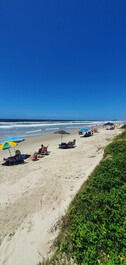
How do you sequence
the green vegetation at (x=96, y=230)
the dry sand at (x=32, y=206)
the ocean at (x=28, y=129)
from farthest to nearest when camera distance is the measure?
the ocean at (x=28, y=129)
the dry sand at (x=32, y=206)
the green vegetation at (x=96, y=230)

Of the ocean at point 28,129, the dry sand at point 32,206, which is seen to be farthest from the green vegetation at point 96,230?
the ocean at point 28,129

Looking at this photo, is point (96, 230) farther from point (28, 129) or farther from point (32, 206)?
point (28, 129)

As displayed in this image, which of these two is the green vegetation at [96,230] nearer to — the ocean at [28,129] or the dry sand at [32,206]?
the dry sand at [32,206]

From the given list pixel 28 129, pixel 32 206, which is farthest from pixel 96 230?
pixel 28 129

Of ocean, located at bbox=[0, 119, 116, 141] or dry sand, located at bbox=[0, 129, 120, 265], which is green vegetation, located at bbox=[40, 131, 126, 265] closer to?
dry sand, located at bbox=[0, 129, 120, 265]

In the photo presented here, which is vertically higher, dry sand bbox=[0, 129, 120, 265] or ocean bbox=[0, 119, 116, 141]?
ocean bbox=[0, 119, 116, 141]

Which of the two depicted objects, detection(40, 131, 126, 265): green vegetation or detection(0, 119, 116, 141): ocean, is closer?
detection(40, 131, 126, 265): green vegetation

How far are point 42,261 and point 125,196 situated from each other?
8.81 feet

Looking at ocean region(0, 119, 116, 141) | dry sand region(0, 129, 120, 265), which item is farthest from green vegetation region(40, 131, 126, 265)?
ocean region(0, 119, 116, 141)

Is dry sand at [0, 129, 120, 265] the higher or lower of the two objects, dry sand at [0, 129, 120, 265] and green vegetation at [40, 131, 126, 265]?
the lower

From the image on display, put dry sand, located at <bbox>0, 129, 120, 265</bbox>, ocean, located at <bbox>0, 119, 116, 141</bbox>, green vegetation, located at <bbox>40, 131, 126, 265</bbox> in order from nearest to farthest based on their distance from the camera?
green vegetation, located at <bbox>40, 131, 126, 265</bbox>
dry sand, located at <bbox>0, 129, 120, 265</bbox>
ocean, located at <bbox>0, 119, 116, 141</bbox>

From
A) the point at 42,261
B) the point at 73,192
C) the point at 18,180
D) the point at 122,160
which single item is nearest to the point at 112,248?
the point at 42,261

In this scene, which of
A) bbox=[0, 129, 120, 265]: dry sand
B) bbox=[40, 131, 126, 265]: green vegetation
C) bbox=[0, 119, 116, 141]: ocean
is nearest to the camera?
bbox=[40, 131, 126, 265]: green vegetation

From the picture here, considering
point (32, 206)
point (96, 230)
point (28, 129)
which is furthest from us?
point (28, 129)
